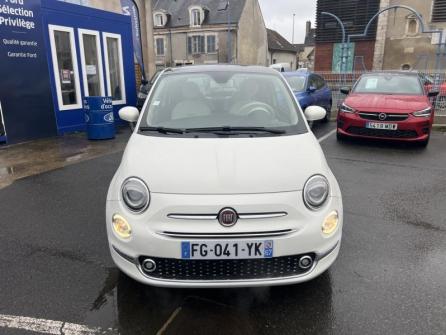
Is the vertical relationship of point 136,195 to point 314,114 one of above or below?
below

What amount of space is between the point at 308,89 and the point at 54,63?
6488mm

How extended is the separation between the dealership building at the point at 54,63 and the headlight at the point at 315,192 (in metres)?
7.73

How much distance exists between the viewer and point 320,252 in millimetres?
2615

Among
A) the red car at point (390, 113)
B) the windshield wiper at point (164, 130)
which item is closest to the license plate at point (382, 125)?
the red car at point (390, 113)

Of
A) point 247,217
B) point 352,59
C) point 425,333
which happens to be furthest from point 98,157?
point 352,59

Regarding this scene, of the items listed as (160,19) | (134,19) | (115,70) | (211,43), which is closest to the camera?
(115,70)

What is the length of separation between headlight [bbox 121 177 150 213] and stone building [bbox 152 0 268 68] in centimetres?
4491

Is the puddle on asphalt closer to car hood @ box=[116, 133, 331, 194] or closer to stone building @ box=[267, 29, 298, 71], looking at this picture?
car hood @ box=[116, 133, 331, 194]

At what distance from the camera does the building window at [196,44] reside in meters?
49.0

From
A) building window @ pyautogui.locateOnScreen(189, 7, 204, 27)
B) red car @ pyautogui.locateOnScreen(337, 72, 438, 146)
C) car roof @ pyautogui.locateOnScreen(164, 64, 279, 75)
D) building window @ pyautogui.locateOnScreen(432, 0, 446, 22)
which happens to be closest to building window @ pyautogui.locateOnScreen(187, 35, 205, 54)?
building window @ pyautogui.locateOnScreen(189, 7, 204, 27)

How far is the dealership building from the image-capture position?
26.9 feet

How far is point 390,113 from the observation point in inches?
307

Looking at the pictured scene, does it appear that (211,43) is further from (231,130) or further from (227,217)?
(227,217)

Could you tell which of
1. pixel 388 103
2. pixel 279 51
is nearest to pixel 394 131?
pixel 388 103
